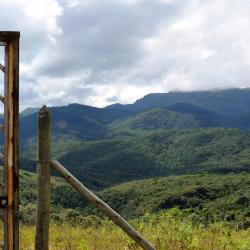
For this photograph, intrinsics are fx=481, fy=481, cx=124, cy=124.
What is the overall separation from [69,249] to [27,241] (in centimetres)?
128

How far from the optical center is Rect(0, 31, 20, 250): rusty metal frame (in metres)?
6.00

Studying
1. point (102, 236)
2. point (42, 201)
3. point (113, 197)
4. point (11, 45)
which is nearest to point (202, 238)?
point (102, 236)

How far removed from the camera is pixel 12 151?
6074mm

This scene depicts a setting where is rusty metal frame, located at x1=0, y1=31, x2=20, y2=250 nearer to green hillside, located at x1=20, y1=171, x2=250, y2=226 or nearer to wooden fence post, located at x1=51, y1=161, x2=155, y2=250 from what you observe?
wooden fence post, located at x1=51, y1=161, x2=155, y2=250

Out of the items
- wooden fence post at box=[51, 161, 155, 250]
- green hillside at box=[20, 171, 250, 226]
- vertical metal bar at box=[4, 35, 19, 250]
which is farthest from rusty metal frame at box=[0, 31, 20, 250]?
green hillside at box=[20, 171, 250, 226]

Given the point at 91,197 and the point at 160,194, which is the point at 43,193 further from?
the point at 160,194

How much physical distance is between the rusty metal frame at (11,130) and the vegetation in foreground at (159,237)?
226cm

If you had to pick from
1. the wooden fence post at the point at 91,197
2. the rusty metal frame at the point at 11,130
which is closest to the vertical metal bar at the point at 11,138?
the rusty metal frame at the point at 11,130

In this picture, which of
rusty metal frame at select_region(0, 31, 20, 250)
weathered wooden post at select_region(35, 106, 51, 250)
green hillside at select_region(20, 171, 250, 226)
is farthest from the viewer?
green hillside at select_region(20, 171, 250, 226)

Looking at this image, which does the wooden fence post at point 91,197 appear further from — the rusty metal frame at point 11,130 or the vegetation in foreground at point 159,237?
the vegetation in foreground at point 159,237

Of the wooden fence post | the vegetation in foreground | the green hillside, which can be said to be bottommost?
the green hillside

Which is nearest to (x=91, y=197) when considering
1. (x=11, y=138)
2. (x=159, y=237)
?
(x=11, y=138)

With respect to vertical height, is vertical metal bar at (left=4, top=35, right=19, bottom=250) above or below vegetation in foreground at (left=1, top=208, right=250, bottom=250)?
above

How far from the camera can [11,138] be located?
6.05 m
